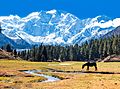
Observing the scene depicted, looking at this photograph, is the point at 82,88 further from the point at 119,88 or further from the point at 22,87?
the point at 22,87

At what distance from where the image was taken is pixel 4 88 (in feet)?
149

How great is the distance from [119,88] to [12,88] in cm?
1353

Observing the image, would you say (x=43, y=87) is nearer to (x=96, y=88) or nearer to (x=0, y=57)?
(x=96, y=88)

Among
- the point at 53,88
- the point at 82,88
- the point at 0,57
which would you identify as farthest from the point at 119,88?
the point at 0,57

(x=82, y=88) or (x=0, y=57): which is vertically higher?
(x=0, y=57)

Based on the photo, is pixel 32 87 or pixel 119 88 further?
pixel 32 87

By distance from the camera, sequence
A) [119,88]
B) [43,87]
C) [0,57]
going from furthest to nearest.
→ 1. [0,57]
2. [43,87]
3. [119,88]

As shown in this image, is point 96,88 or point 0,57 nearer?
point 96,88

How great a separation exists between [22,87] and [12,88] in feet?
4.95

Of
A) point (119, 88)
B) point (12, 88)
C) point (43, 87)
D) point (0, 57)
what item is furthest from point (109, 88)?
point (0, 57)

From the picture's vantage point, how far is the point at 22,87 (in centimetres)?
4697

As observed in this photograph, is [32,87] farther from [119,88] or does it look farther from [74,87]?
[119,88]

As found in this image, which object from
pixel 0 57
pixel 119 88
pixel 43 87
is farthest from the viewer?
pixel 0 57

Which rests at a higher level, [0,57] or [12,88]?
[0,57]
